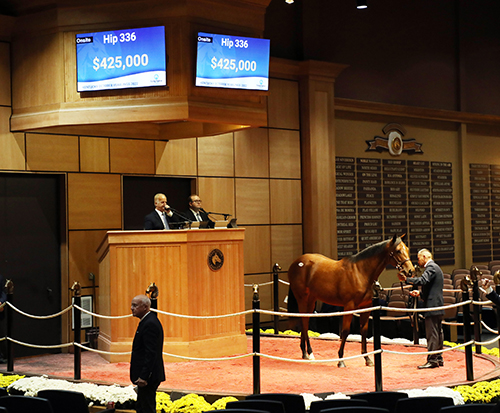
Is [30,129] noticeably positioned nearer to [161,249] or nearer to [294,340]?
[161,249]

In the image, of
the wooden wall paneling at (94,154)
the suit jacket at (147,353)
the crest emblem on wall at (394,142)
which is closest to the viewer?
the suit jacket at (147,353)

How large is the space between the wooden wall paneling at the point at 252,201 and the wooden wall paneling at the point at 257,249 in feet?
0.58

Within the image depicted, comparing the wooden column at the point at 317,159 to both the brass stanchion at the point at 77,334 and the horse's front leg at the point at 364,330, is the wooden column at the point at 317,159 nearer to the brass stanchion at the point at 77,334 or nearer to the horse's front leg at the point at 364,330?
the horse's front leg at the point at 364,330

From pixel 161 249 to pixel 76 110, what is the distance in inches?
91.4

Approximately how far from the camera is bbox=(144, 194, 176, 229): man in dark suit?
9719 mm

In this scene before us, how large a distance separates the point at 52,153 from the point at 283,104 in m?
5.03

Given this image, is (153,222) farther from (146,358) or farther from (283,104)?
(283,104)

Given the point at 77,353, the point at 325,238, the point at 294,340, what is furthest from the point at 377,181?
the point at 77,353

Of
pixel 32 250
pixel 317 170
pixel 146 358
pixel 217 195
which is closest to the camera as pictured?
pixel 146 358

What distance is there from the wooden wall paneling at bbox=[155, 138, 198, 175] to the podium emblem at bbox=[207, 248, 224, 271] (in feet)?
10.0

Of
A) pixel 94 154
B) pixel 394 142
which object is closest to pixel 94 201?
pixel 94 154

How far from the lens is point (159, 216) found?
9852 millimetres

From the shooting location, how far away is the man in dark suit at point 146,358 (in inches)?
234

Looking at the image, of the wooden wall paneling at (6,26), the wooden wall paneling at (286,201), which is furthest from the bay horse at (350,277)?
the wooden wall paneling at (6,26)
